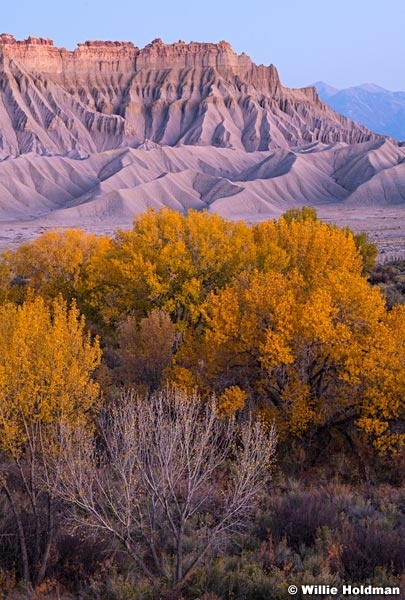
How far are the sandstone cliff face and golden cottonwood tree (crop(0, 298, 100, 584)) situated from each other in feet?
457

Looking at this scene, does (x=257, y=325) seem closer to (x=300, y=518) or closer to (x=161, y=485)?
(x=300, y=518)

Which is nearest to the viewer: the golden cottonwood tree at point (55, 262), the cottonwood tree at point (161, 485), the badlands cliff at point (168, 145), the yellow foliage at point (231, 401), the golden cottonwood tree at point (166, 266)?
the cottonwood tree at point (161, 485)

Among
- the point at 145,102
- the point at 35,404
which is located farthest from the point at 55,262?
the point at 145,102

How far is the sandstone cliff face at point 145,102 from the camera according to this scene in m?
159

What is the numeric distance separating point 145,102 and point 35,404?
180 m

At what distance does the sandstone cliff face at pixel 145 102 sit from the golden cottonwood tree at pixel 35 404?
139 meters

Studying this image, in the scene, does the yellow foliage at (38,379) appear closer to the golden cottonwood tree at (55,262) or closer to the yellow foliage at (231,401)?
the yellow foliage at (231,401)

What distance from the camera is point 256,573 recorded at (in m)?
10.5

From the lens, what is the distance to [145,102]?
183 metres

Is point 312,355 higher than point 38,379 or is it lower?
lower

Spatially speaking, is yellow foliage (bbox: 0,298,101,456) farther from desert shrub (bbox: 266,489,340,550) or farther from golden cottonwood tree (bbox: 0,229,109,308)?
golden cottonwood tree (bbox: 0,229,109,308)

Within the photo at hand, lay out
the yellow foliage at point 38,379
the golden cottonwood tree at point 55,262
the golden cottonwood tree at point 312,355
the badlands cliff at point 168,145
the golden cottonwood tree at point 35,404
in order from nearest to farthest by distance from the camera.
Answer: the golden cottonwood tree at point 35,404, the yellow foliage at point 38,379, the golden cottonwood tree at point 312,355, the golden cottonwood tree at point 55,262, the badlands cliff at point 168,145

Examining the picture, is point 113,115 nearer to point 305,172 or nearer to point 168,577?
point 305,172

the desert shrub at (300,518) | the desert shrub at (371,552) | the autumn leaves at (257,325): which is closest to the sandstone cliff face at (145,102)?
the autumn leaves at (257,325)
